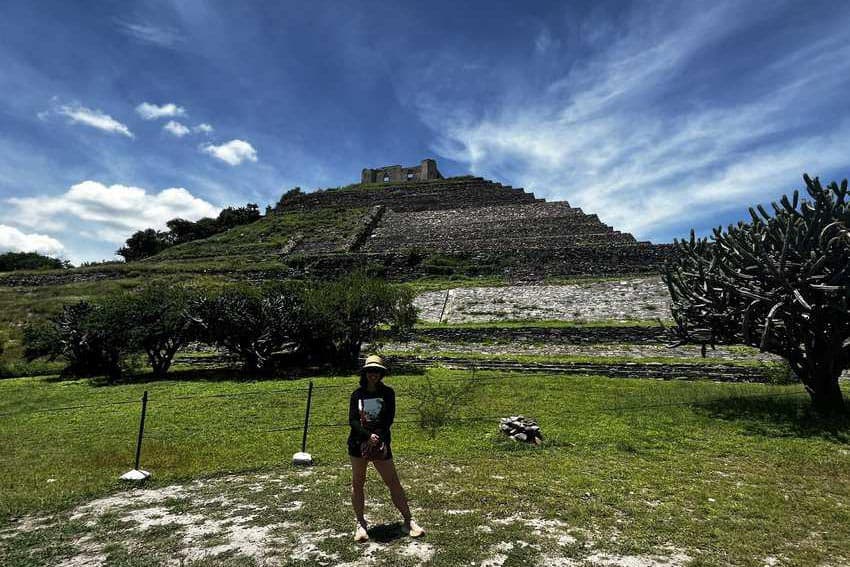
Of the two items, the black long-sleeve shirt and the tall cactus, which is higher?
the tall cactus

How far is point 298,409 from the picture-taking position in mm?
10664

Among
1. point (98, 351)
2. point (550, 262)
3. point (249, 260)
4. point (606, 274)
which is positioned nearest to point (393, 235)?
point (249, 260)

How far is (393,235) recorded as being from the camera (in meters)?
42.0

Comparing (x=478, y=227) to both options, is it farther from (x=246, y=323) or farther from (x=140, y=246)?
(x=140, y=246)

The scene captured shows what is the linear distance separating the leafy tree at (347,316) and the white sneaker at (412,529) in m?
12.3

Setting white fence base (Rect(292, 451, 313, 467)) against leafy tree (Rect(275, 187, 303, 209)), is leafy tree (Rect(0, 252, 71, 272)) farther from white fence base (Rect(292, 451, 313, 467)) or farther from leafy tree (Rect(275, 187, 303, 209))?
white fence base (Rect(292, 451, 313, 467))

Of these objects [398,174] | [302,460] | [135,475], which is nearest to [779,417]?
[302,460]

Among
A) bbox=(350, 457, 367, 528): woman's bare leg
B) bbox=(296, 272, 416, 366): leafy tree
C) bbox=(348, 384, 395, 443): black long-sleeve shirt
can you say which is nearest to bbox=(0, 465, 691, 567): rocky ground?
bbox=(350, 457, 367, 528): woman's bare leg

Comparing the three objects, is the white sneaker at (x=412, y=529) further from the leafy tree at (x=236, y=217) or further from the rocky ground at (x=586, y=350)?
the leafy tree at (x=236, y=217)

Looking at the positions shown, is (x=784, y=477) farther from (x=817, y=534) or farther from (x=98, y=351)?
(x=98, y=351)

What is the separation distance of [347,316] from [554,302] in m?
11.6

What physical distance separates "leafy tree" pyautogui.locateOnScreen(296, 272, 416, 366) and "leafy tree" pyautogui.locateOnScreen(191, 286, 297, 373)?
80cm

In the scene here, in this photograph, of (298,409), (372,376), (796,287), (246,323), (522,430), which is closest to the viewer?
(372,376)

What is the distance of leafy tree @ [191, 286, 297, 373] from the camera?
15.9m
